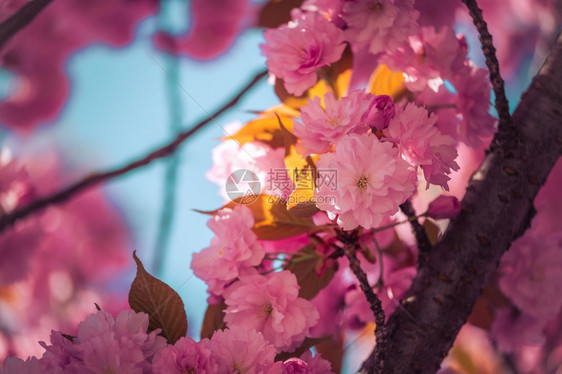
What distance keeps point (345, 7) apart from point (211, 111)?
0.17 metres

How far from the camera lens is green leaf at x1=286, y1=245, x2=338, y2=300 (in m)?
0.48

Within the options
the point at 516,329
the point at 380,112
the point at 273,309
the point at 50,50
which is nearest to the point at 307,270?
the point at 273,309

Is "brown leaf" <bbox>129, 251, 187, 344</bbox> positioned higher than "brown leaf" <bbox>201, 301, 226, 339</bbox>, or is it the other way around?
"brown leaf" <bbox>129, 251, 187, 344</bbox>

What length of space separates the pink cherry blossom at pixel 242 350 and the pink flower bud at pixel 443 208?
0.65 ft

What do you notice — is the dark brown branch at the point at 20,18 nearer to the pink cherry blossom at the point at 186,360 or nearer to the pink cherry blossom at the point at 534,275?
the pink cherry blossom at the point at 186,360

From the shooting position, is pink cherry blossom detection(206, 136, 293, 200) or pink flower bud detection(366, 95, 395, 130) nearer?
pink flower bud detection(366, 95, 395, 130)

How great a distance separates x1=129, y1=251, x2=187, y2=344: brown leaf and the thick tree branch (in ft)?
0.55

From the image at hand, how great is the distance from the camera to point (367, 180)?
34cm

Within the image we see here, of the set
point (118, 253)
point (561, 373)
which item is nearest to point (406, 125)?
point (118, 253)

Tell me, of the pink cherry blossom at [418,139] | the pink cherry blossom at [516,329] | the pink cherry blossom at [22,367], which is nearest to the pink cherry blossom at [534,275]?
the pink cherry blossom at [516,329]

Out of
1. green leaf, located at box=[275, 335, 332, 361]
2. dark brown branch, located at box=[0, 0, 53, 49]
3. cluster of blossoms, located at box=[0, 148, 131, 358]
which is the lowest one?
cluster of blossoms, located at box=[0, 148, 131, 358]

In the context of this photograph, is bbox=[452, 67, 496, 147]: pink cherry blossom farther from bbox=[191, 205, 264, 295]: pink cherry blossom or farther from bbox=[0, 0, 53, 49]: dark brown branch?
bbox=[0, 0, 53, 49]: dark brown branch

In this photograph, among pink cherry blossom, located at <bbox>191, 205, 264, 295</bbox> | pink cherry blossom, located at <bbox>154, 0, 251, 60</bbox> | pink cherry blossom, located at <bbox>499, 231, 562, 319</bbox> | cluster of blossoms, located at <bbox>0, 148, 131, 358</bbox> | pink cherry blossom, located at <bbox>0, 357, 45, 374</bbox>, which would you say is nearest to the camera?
pink cherry blossom, located at <bbox>0, 357, 45, 374</bbox>

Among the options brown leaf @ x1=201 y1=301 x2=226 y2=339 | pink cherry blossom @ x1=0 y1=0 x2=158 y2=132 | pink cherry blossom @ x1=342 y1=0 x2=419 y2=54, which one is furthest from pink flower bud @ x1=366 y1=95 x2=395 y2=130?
pink cherry blossom @ x1=0 y1=0 x2=158 y2=132
